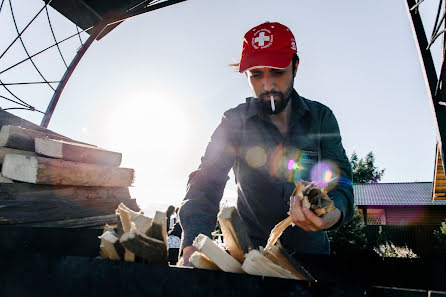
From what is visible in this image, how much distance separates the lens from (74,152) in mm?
2381

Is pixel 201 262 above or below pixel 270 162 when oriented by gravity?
below

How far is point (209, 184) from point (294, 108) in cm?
113

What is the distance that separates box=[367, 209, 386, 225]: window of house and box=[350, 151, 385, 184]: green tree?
25.4 m

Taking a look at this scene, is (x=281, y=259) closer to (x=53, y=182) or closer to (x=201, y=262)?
(x=201, y=262)

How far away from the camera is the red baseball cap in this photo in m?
2.13

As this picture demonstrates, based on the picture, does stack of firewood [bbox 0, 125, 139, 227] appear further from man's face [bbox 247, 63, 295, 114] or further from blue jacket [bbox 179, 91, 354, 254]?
man's face [bbox 247, 63, 295, 114]

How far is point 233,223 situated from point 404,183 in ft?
119

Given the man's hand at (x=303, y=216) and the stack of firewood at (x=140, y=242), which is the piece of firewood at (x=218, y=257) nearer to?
the stack of firewood at (x=140, y=242)

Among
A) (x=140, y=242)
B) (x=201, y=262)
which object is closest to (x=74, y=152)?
(x=140, y=242)

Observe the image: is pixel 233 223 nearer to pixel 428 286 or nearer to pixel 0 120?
pixel 428 286

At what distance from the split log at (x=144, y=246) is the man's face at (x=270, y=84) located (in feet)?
5.20

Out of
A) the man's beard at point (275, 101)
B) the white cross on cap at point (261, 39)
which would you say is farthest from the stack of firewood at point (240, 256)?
the white cross on cap at point (261, 39)

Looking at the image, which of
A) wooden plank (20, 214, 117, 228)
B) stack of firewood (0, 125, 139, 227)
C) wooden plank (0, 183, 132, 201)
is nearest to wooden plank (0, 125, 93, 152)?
stack of firewood (0, 125, 139, 227)

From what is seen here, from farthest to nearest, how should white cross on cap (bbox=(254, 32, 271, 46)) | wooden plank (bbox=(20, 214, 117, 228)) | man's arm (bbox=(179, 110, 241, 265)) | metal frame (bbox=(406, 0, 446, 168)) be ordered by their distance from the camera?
metal frame (bbox=(406, 0, 446, 168)) → white cross on cap (bbox=(254, 32, 271, 46)) → wooden plank (bbox=(20, 214, 117, 228)) → man's arm (bbox=(179, 110, 241, 265))
